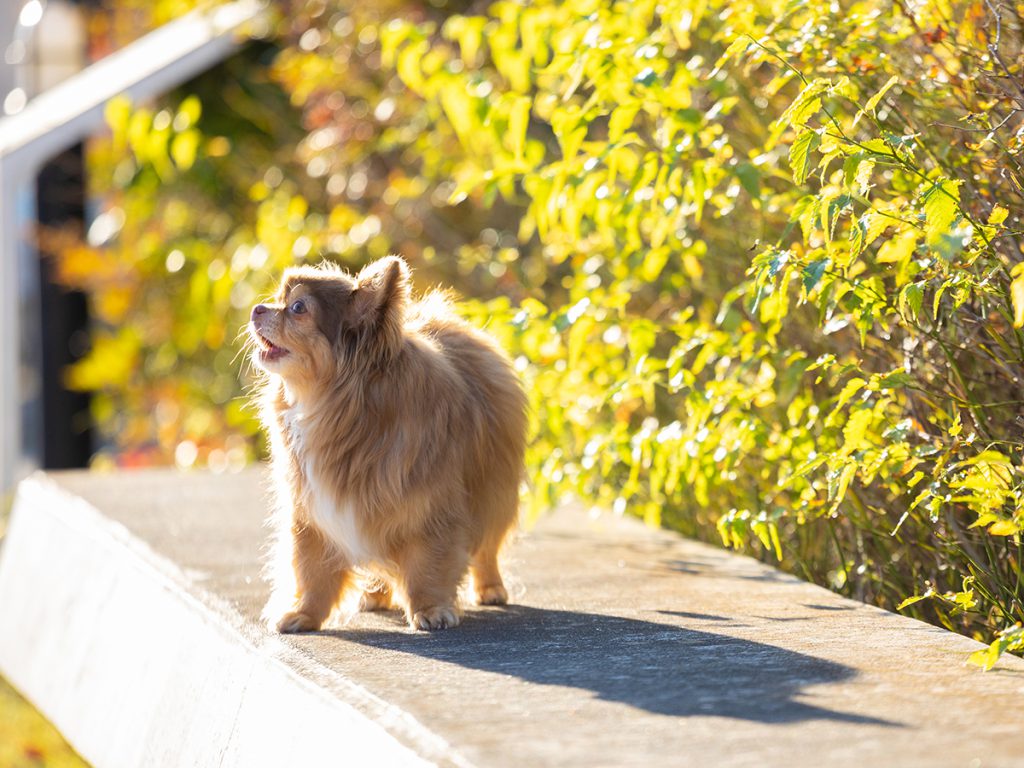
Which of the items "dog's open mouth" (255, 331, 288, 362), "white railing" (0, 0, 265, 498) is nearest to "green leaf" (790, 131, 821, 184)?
"dog's open mouth" (255, 331, 288, 362)

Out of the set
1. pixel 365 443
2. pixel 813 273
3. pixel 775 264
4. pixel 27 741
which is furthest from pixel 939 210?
pixel 27 741

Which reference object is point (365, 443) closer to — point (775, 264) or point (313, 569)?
point (313, 569)

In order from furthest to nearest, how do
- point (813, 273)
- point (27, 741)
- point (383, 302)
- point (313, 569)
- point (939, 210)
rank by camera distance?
point (27, 741) → point (313, 569) → point (383, 302) → point (813, 273) → point (939, 210)

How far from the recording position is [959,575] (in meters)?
3.66

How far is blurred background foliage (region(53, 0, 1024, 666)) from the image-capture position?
3068 mm

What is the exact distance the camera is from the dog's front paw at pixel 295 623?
337cm

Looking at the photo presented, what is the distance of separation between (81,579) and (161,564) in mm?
666

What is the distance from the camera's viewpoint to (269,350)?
130 inches

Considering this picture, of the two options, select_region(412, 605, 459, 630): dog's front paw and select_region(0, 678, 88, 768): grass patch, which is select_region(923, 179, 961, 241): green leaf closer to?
select_region(412, 605, 459, 630): dog's front paw

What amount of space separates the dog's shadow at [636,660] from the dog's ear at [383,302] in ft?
2.39

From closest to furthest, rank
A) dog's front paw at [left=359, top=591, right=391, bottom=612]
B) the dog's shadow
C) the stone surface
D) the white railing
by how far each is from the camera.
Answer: the stone surface, the dog's shadow, dog's front paw at [left=359, top=591, right=391, bottom=612], the white railing

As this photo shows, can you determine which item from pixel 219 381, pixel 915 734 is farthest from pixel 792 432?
pixel 219 381

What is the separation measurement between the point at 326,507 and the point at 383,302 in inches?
20.2

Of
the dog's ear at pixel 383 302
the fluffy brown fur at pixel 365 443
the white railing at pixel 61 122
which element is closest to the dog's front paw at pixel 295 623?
the fluffy brown fur at pixel 365 443
